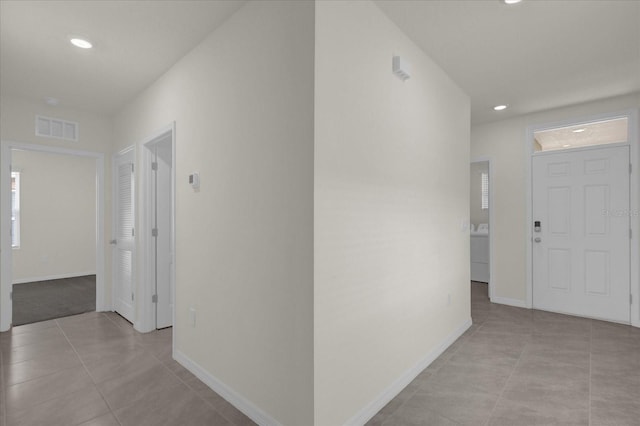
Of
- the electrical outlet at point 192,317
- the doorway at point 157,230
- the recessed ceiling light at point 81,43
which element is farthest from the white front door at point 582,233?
the recessed ceiling light at point 81,43

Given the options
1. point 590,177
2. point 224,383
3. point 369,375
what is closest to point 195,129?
point 224,383

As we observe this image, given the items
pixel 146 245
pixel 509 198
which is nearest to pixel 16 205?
pixel 146 245

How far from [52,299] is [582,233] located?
25.4 ft

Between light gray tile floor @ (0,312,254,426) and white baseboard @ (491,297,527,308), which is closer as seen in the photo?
light gray tile floor @ (0,312,254,426)

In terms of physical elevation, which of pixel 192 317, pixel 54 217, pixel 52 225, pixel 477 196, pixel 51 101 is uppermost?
pixel 51 101

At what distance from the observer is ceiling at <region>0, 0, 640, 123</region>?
7.38 feet

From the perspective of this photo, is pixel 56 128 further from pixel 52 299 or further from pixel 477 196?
pixel 477 196

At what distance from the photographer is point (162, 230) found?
3.72 m

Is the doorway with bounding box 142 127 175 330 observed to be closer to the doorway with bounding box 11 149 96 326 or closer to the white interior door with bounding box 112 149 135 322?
the white interior door with bounding box 112 149 135 322

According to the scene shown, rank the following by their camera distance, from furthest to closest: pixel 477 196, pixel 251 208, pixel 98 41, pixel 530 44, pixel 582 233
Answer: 1. pixel 477 196
2. pixel 582 233
3. pixel 530 44
4. pixel 98 41
5. pixel 251 208

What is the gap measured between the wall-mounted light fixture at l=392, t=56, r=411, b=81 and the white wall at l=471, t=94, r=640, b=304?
3.05 meters

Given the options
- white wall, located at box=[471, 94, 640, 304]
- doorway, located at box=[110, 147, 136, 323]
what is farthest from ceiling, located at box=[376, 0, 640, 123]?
doorway, located at box=[110, 147, 136, 323]

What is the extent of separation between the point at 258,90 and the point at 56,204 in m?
6.85

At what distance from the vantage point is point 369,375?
82.7 inches
